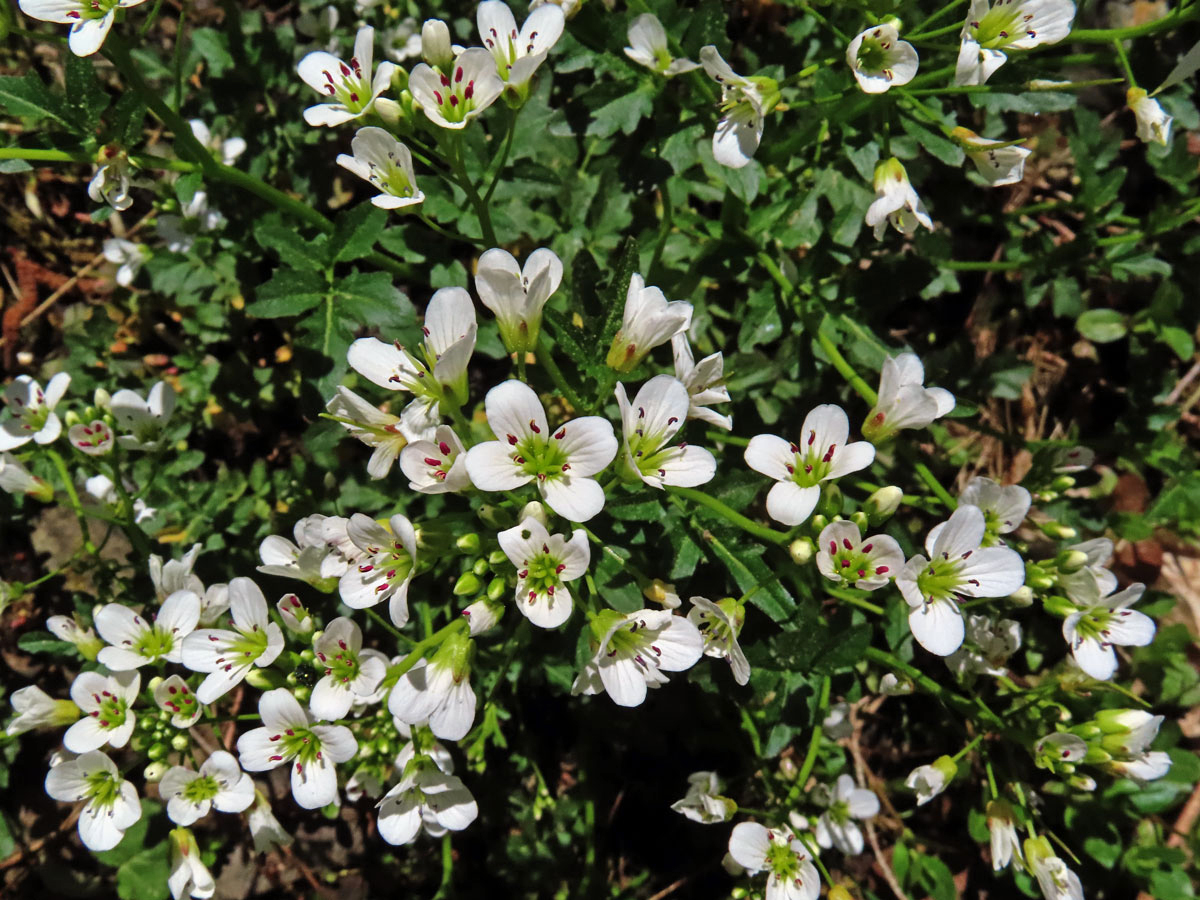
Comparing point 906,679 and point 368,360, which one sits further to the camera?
point 906,679

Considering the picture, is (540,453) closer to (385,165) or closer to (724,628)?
→ (724,628)

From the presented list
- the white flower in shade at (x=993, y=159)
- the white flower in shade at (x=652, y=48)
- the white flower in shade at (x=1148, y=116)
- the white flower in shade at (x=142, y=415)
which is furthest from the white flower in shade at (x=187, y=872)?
the white flower in shade at (x=1148, y=116)

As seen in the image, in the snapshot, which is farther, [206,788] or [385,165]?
[206,788]

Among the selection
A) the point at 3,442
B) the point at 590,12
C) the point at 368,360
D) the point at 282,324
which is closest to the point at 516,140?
the point at 590,12

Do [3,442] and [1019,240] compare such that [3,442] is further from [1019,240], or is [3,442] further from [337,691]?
[1019,240]

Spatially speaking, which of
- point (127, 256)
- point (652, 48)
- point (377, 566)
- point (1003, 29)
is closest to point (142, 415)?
point (127, 256)
